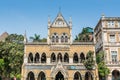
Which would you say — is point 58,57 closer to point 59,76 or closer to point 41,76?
point 59,76

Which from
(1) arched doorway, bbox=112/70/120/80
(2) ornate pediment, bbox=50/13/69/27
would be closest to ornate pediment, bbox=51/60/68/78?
(2) ornate pediment, bbox=50/13/69/27

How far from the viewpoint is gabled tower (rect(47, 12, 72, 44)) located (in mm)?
45394

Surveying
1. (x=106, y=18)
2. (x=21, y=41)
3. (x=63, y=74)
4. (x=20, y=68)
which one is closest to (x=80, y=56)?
(x=63, y=74)

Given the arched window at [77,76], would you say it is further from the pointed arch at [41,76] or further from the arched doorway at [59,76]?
the pointed arch at [41,76]

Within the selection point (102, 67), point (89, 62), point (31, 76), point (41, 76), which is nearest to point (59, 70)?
point (41, 76)

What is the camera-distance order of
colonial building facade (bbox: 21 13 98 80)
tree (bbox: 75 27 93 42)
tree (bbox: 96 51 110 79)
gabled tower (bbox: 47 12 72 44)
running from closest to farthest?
1. tree (bbox: 96 51 110 79)
2. colonial building facade (bbox: 21 13 98 80)
3. gabled tower (bbox: 47 12 72 44)
4. tree (bbox: 75 27 93 42)

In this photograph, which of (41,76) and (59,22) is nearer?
(41,76)

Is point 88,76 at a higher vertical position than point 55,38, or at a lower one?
lower

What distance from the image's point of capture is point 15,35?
58.5m

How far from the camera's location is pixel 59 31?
151 feet

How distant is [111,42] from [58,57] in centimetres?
1201

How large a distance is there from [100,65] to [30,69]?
1437cm

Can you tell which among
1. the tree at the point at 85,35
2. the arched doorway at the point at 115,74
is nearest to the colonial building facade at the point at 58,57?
Result: the arched doorway at the point at 115,74

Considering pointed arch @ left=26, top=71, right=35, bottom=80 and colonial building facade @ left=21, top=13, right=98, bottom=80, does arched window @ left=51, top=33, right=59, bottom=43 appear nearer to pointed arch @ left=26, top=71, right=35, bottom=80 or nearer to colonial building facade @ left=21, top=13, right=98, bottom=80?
colonial building facade @ left=21, top=13, right=98, bottom=80
